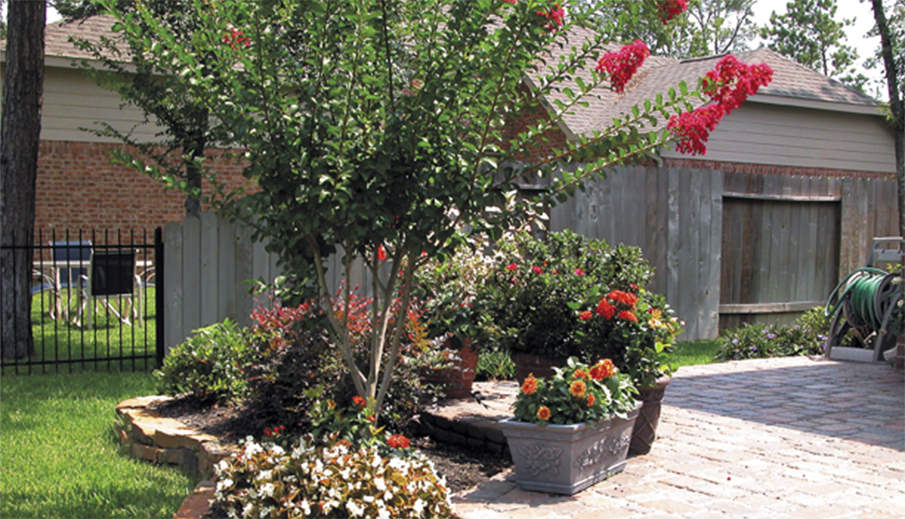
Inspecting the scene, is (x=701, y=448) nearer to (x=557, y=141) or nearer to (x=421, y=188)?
(x=421, y=188)

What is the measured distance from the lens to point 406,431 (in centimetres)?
511

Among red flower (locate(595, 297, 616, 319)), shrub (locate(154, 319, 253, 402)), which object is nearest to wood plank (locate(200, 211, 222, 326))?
shrub (locate(154, 319, 253, 402))

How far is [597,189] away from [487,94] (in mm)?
5679

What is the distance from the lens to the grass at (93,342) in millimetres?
8141

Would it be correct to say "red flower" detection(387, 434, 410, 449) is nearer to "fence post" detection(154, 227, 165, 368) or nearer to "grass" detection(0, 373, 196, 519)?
"grass" detection(0, 373, 196, 519)

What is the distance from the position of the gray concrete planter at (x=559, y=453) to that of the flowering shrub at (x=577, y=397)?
0.19 feet

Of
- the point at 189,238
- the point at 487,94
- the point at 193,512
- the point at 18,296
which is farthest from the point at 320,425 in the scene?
the point at 18,296

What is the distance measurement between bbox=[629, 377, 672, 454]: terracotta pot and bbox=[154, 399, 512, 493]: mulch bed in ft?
2.38

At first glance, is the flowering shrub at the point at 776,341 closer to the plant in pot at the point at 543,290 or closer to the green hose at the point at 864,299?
the green hose at the point at 864,299

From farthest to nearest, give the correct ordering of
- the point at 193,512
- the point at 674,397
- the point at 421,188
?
the point at 674,397, the point at 421,188, the point at 193,512

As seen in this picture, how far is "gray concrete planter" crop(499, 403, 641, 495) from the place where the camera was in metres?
4.11

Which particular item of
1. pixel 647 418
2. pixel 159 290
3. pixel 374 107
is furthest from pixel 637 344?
pixel 159 290

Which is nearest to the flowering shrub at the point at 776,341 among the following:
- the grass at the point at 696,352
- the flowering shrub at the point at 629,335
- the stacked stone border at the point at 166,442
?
the grass at the point at 696,352

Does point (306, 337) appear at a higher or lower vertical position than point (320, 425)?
higher
